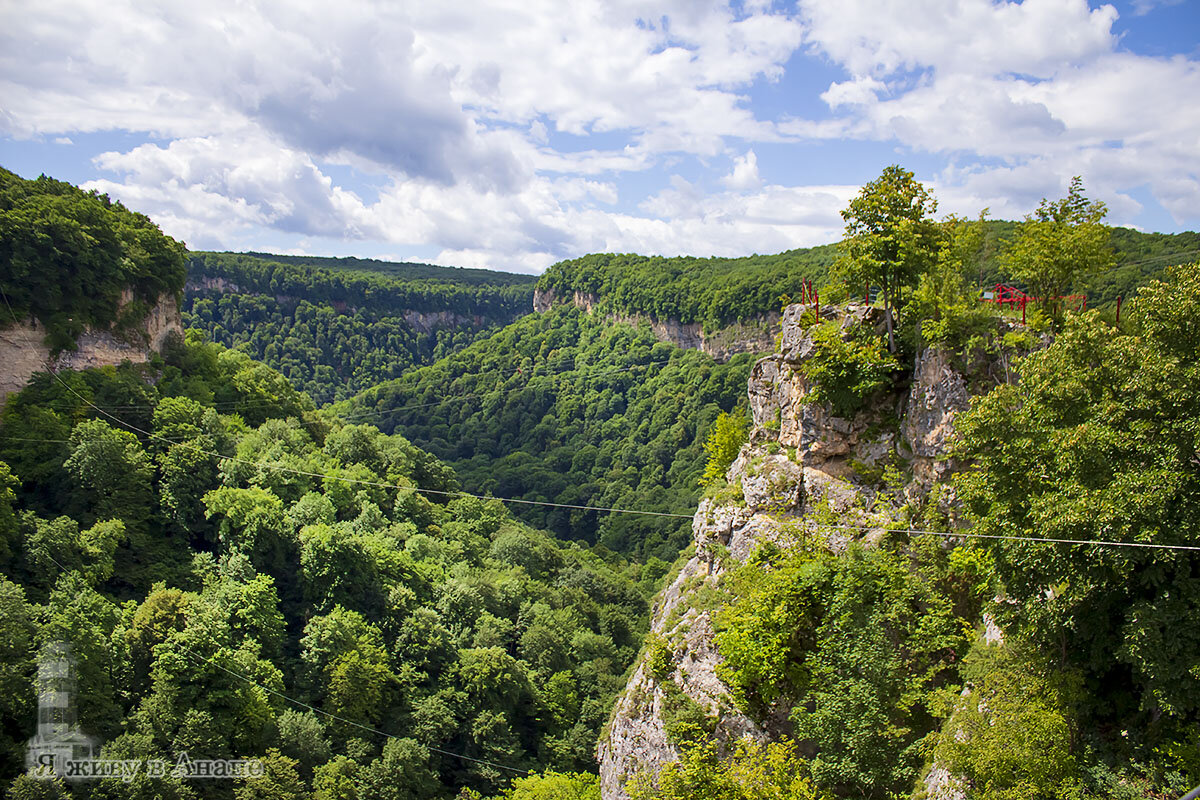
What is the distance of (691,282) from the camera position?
122 meters

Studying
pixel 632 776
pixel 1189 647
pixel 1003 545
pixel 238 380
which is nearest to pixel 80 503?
pixel 238 380

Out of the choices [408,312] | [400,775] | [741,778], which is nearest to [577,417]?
[408,312]

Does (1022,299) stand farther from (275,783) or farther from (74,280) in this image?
(74,280)

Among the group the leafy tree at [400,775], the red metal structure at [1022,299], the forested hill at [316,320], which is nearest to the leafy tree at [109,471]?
the leafy tree at [400,775]

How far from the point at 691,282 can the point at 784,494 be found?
99666 millimetres

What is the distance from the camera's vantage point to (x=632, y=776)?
922 inches

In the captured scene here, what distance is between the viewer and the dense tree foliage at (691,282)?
A: 99.7m

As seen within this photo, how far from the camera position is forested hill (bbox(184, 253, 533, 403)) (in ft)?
481

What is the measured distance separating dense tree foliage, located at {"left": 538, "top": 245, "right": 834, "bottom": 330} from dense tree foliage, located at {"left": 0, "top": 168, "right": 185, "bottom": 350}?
6155 cm

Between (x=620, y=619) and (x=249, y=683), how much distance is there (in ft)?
102

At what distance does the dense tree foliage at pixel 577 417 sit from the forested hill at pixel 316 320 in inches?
847

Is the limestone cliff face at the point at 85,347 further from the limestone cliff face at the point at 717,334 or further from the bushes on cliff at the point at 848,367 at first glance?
the limestone cliff face at the point at 717,334

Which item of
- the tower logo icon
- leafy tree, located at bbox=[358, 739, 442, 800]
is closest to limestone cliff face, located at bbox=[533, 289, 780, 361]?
leafy tree, located at bbox=[358, 739, 442, 800]

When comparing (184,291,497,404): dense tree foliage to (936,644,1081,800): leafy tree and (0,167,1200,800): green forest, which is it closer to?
(0,167,1200,800): green forest
